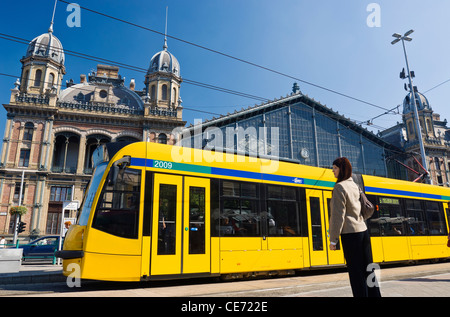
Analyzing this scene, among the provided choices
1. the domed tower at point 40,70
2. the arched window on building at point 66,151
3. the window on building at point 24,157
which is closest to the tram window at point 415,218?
the arched window on building at point 66,151

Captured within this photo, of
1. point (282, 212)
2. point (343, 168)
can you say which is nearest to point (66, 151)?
point (282, 212)

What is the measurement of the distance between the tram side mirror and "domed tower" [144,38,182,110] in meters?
30.5

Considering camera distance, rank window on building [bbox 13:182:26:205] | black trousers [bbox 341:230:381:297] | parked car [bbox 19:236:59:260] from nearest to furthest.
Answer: black trousers [bbox 341:230:381:297]
parked car [bbox 19:236:59:260]
window on building [bbox 13:182:26:205]

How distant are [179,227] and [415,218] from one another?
936 cm

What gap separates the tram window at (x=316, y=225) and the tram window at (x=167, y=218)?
4281mm

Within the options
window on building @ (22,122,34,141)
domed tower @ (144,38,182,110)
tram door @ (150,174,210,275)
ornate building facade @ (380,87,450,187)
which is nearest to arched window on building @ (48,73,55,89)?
window on building @ (22,122,34,141)

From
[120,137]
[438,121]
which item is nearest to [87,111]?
[120,137]

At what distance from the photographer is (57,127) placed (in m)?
33.7

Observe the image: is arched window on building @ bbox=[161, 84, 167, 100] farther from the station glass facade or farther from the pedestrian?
the pedestrian

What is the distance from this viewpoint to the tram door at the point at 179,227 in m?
6.87

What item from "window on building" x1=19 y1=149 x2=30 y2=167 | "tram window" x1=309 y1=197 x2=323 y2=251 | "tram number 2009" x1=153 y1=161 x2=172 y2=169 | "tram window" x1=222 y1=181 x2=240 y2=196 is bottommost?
"tram window" x1=309 y1=197 x2=323 y2=251

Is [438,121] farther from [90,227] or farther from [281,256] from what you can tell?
[90,227]

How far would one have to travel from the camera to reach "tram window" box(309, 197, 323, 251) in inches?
357

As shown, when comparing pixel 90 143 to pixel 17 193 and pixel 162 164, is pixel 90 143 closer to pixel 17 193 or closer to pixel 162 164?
pixel 17 193
